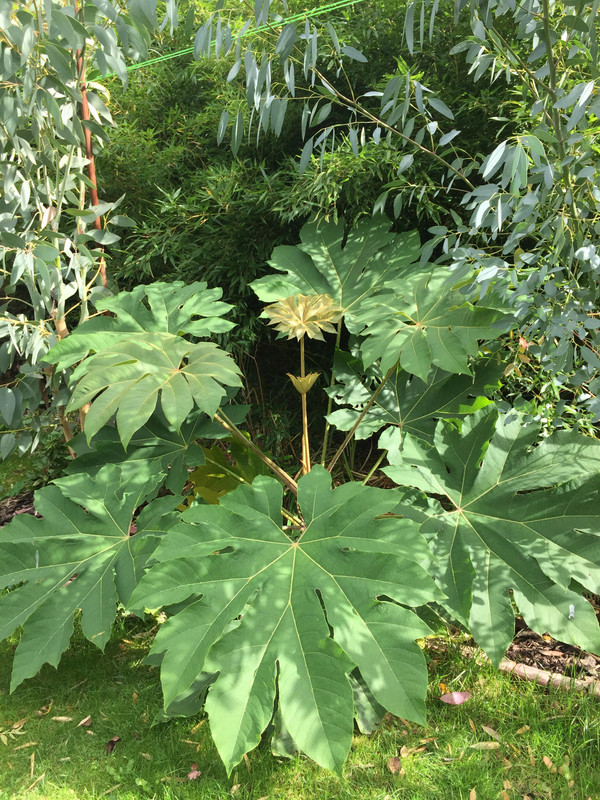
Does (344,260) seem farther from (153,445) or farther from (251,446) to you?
(153,445)

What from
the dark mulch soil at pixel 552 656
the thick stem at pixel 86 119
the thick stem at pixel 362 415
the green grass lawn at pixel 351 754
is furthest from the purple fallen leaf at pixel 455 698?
the thick stem at pixel 86 119

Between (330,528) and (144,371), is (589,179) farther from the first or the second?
(144,371)

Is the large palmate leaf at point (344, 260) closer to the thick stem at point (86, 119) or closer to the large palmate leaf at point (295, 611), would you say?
the thick stem at point (86, 119)

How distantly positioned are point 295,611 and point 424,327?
883mm

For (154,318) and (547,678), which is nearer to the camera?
(547,678)

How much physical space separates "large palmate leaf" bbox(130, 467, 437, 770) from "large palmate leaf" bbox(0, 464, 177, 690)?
22 centimetres

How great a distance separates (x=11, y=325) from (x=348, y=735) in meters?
1.53

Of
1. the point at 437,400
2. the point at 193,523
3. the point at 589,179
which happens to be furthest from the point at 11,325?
the point at 589,179

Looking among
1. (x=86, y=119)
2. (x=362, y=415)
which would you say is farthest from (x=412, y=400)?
(x=86, y=119)

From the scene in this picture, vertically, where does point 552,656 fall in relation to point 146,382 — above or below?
below

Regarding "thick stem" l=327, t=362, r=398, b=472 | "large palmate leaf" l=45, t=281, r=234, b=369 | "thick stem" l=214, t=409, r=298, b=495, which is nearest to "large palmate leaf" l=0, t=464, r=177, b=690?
"thick stem" l=214, t=409, r=298, b=495

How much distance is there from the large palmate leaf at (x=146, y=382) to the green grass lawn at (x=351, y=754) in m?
0.84

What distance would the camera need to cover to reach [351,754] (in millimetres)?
1666

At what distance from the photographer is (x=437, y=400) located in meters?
2.10
